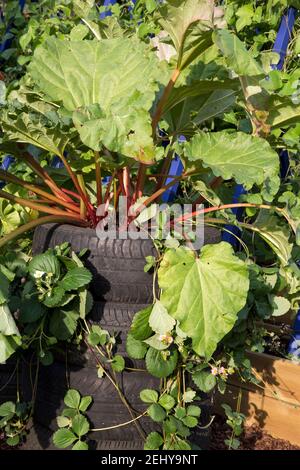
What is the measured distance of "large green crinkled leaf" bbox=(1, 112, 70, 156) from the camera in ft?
4.66

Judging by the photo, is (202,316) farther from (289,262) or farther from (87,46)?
(87,46)

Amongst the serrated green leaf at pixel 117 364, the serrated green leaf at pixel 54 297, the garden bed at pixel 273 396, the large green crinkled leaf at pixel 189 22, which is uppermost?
the large green crinkled leaf at pixel 189 22

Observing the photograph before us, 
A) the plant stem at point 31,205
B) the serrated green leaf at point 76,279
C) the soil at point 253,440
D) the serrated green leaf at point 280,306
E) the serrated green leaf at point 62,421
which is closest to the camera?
the serrated green leaf at point 76,279

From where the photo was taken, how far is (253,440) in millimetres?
1915

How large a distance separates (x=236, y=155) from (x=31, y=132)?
0.49 meters

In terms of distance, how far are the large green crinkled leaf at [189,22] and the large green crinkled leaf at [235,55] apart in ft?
0.38

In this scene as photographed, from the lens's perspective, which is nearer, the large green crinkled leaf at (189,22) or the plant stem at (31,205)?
the large green crinkled leaf at (189,22)

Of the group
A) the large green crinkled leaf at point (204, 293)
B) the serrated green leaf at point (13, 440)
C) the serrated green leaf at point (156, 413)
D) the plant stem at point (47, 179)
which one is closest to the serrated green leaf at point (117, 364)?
the serrated green leaf at point (156, 413)

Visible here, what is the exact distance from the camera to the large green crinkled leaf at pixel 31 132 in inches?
55.9

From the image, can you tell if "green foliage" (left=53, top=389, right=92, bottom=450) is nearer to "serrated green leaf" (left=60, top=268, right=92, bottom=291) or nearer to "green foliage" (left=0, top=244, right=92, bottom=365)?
"green foliage" (left=0, top=244, right=92, bottom=365)

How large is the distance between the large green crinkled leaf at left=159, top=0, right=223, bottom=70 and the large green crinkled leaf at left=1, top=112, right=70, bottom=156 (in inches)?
13.6

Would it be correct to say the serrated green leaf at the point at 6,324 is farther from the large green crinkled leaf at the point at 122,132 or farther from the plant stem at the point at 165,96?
the plant stem at the point at 165,96

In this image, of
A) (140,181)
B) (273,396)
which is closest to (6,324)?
(140,181)

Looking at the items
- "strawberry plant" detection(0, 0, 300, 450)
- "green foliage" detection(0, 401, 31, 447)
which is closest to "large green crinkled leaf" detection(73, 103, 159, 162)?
"strawberry plant" detection(0, 0, 300, 450)
